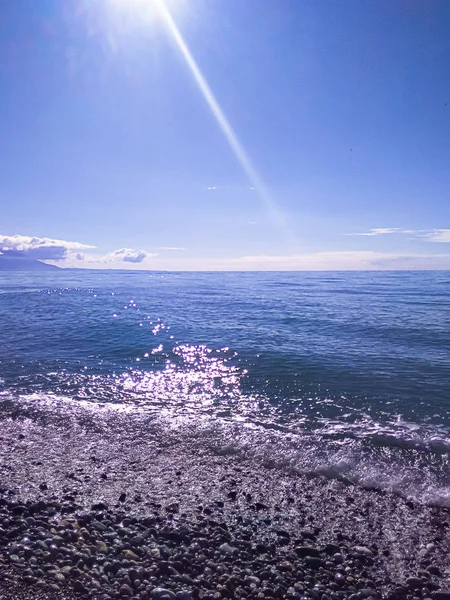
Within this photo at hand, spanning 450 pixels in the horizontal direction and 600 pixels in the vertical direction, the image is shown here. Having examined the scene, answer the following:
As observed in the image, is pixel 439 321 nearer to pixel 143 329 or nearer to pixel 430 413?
pixel 430 413

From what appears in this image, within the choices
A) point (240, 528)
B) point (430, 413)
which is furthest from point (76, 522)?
point (430, 413)

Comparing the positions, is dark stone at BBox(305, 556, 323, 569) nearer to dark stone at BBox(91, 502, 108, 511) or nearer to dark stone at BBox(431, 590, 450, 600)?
dark stone at BBox(431, 590, 450, 600)

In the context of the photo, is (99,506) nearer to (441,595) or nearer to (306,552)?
(306,552)

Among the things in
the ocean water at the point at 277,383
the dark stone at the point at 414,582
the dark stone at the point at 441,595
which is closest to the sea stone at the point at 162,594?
the dark stone at the point at 414,582

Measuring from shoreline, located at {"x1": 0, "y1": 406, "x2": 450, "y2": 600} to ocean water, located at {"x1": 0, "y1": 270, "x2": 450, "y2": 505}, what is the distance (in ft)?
3.15

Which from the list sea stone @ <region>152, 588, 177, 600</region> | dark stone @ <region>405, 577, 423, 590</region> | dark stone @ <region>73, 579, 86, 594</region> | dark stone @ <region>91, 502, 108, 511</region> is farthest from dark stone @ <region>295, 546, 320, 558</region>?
dark stone @ <region>91, 502, 108, 511</region>

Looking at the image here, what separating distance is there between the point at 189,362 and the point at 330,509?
11374mm

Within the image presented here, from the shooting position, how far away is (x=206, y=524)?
6.45m

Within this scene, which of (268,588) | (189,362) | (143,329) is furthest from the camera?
(143,329)

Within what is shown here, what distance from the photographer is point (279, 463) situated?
29.2 feet

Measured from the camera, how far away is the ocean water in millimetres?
9422

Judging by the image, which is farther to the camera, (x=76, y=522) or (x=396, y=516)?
(x=396, y=516)

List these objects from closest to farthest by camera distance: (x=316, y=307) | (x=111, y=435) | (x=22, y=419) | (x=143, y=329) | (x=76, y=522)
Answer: (x=76, y=522) → (x=111, y=435) → (x=22, y=419) → (x=143, y=329) → (x=316, y=307)

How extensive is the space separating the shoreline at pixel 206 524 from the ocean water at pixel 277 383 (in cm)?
96
